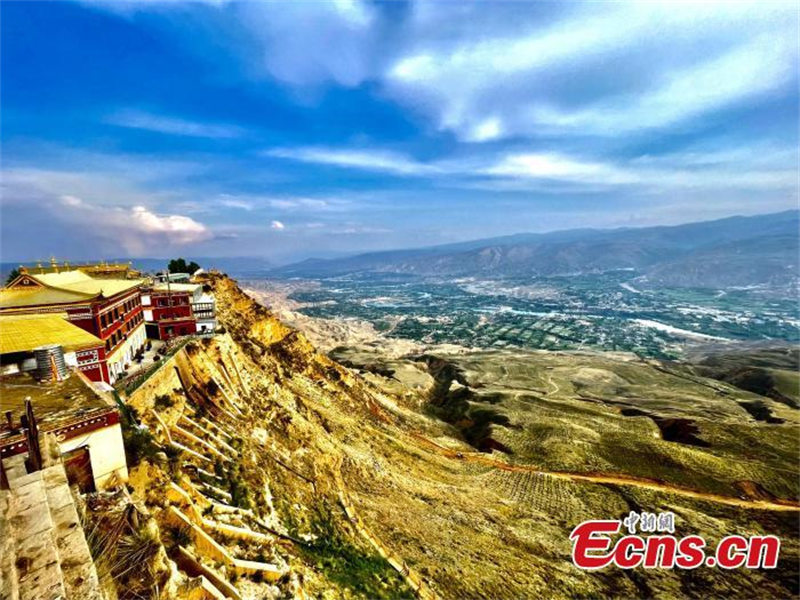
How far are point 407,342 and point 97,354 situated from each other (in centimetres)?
15131

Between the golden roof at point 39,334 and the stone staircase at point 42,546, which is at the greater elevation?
the golden roof at point 39,334

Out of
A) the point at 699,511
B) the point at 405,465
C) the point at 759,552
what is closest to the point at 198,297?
Result: the point at 405,465

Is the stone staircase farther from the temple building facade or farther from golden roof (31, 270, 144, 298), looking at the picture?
golden roof (31, 270, 144, 298)

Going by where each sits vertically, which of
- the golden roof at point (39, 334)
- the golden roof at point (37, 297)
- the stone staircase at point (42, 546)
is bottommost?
the stone staircase at point (42, 546)

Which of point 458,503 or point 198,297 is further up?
point 198,297

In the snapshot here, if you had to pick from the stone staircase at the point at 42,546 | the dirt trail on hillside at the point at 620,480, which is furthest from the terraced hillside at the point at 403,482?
the stone staircase at the point at 42,546

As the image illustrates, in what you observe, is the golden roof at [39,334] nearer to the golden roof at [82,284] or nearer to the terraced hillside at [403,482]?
the golden roof at [82,284]

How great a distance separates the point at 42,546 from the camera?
5.51 meters

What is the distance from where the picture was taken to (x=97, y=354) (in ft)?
72.1

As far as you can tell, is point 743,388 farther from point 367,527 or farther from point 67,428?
point 67,428

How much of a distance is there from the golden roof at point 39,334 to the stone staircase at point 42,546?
14.6 metres

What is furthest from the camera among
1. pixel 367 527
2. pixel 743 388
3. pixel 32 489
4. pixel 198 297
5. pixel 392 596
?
pixel 743 388

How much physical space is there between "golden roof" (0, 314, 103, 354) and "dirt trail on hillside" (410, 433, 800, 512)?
33.2 metres

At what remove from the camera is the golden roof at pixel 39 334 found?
17.9 meters
